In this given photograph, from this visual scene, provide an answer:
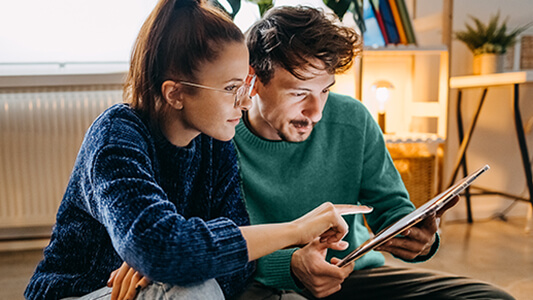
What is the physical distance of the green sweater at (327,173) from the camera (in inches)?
43.6

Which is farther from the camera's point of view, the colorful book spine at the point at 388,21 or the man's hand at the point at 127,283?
the colorful book spine at the point at 388,21

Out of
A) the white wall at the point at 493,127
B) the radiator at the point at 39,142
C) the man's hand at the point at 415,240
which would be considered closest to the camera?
the man's hand at the point at 415,240

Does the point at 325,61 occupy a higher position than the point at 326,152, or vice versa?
the point at 325,61

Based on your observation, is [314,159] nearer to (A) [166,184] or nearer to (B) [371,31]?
(A) [166,184]

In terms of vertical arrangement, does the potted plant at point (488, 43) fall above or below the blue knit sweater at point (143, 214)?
above

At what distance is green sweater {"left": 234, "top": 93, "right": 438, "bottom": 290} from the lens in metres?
1.11

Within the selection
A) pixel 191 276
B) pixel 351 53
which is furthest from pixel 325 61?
pixel 191 276

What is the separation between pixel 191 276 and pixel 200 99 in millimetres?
315

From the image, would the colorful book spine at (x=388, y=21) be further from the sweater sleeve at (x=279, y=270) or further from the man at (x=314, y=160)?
the sweater sleeve at (x=279, y=270)

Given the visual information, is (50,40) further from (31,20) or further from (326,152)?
(326,152)

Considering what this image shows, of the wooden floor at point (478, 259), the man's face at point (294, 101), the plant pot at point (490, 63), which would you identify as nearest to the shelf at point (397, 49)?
the plant pot at point (490, 63)

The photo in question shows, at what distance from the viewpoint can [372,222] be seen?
115cm

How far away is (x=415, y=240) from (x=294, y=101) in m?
0.40

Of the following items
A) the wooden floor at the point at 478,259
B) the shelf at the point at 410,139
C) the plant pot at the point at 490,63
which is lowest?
the wooden floor at the point at 478,259
